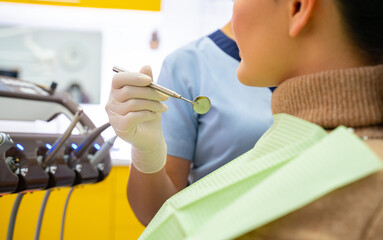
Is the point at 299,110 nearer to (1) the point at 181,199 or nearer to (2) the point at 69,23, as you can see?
(1) the point at 181,199

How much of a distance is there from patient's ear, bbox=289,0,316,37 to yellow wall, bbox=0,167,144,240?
1.51 meters

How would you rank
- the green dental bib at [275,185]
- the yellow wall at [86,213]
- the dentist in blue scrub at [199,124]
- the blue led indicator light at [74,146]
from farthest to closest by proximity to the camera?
1. the yellow wall at [86,213]
2. the dentist in blue scrub at [199,124]
3. the blue led indicator light at [74,146]
4. the green dental bib at [275,185]

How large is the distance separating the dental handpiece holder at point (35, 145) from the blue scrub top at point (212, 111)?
0.26 meters

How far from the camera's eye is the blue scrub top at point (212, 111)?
1266mm

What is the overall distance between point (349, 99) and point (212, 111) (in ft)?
2.39

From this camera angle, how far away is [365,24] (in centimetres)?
62

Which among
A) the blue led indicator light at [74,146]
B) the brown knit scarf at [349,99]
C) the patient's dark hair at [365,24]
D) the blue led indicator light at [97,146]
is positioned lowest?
the blue led indicator light at [97,146]

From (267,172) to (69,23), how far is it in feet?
11.8

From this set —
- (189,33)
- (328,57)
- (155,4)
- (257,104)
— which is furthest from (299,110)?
(189,33)

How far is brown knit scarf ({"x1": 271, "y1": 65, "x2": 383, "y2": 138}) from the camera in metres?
0.58

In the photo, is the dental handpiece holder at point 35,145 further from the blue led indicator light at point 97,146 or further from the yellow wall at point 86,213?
the yellow wall at point 86,213

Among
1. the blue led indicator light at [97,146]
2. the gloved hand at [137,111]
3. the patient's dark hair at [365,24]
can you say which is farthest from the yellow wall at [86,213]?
the patient's dark hair at [365,24]

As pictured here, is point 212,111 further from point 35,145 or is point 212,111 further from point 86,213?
point 86,213

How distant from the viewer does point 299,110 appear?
64cm
